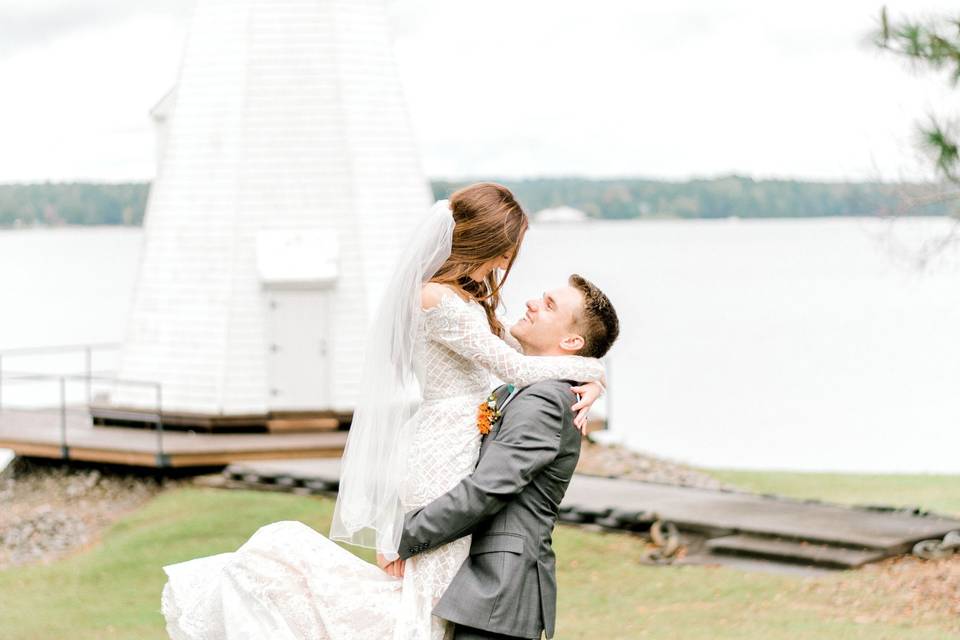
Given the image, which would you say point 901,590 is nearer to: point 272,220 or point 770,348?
point 272,220

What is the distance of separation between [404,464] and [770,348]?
40.4 metres

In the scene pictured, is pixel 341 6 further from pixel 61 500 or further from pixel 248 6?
pixel 61 500

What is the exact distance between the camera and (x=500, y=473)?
3.90m

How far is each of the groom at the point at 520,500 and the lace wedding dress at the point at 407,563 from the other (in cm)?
6

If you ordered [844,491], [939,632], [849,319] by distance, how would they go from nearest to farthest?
[939,632] < [844,491] < [849,319]

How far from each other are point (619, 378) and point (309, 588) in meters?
35.6

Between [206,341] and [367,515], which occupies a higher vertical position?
[367,515]

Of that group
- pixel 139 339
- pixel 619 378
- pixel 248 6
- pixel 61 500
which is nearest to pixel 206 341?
pixel 139 339

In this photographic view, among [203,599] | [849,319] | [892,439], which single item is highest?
[203,599]

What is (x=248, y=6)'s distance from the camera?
15.7 meters

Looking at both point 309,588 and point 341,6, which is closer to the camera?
point 309,588

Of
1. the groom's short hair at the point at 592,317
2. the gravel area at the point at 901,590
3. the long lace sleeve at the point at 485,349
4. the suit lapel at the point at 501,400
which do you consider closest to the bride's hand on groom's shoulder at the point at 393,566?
the suit lapel at the point at 501,400

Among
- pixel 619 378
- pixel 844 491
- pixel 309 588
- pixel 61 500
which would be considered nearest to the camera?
pixel 309 588

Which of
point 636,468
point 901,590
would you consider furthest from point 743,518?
point 636,468
